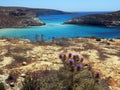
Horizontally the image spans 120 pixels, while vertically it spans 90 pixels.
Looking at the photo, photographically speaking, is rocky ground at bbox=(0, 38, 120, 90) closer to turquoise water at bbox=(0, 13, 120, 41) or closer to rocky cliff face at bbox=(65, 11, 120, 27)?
turquoise water at bbox=(0, 13, 120, 41)

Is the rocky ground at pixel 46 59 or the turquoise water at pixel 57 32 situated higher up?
the rocky ground at pixel 46 59

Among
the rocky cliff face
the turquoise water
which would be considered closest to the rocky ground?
the turquoise water

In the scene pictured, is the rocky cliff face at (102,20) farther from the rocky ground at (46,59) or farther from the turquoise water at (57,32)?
the rocky ground at (46,59)

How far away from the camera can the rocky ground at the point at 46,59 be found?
598 inches

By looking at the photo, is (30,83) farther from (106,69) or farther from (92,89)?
(106,69)

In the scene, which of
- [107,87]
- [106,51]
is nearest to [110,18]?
[106,51]

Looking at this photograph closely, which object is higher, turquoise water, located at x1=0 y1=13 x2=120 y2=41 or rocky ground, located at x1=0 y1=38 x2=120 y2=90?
rocky ground, located at x1=0 y1=38 x2=120 y2=90

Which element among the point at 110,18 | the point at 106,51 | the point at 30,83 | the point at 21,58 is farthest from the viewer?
the point at 110,18

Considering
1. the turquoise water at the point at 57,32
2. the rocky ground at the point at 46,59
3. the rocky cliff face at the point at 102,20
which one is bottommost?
the rocky cliff face at the point at 102,20

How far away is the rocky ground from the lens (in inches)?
598

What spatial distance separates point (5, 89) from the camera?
1327 cm

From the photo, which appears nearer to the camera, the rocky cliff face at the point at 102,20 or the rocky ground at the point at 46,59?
the rocky ground at the point at 46,59

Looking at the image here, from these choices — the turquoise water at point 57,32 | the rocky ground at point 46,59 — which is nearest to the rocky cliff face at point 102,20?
the turquoise water at point 57,32

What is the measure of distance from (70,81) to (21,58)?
7.36 m
